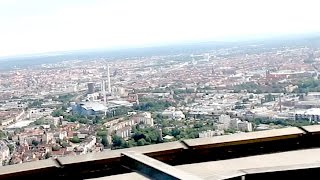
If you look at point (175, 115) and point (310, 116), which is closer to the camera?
point (310, 116)

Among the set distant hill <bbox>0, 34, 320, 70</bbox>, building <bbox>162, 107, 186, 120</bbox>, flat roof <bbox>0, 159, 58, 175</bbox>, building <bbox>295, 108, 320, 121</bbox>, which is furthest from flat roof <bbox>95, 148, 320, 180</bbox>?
distant hill <bbox>0, 34, 320, 70</bbox>

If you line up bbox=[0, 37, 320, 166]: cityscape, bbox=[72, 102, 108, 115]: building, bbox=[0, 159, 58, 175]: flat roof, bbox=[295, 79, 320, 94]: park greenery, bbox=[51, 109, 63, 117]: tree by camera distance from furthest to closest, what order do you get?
1. bbox=[295, 79, 320, 94]: park greenery
2. bbox=[51, 109, 63, 117]: tree
3. bbox=[72, 102, 108, 115]: building
4. bbox=[0, 37, 320, 166]: cityscape
5. bbox=[0, 159, 58, 175]: flat roof

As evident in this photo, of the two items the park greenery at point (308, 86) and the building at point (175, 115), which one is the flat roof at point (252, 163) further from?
the park greenery at point (308, 86)

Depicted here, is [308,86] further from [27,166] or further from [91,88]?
A: [27,166]

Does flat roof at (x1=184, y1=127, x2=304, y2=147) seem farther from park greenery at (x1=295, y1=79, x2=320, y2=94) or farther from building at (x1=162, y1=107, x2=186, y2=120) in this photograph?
park greenery at (x1=295, y1=79, x2=320, y2=94)

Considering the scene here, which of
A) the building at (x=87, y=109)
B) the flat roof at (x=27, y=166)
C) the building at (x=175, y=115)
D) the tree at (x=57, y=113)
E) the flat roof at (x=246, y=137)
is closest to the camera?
the flat roof at (x=27, y=166)

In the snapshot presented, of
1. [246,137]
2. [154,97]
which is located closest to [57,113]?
[154,97]

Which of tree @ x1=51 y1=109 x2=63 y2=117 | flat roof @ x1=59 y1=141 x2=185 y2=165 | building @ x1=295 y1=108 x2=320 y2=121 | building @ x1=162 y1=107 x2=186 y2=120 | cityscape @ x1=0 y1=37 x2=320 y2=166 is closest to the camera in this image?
flat roof @ x1=59 y1=141 x2=185 y2=165

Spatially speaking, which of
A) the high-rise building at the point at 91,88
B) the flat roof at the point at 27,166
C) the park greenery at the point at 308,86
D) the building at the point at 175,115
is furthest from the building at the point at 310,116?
the high-rise building at the point at 91,88

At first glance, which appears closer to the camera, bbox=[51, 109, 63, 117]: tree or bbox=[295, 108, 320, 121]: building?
bbox=[295, 108, 320, 121]: building
